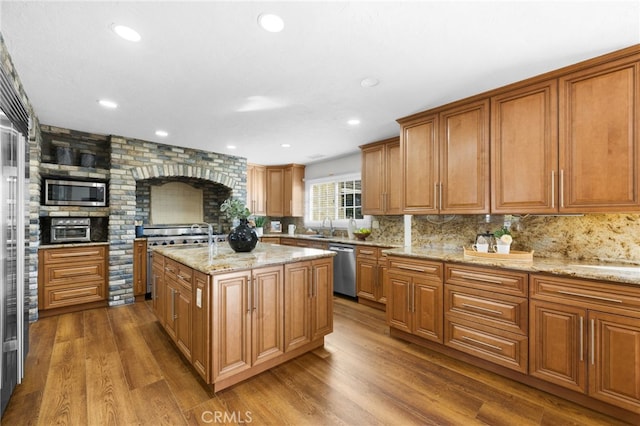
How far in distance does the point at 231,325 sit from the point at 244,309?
141mm

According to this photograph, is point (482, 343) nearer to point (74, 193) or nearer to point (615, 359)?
point (615, 359)

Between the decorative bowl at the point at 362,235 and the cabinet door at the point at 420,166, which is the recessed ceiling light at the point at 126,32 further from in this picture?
the decorative bowl at the point at 362,235

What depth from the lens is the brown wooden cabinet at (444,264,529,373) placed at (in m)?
2.17

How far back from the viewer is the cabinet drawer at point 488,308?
2168 millimetres

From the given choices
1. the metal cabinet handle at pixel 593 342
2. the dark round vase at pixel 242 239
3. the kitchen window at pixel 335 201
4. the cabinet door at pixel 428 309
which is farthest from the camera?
the kitchen window at pixel 335 201

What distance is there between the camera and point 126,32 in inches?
Answer: 69.4

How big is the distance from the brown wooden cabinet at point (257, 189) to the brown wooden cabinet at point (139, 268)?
7.04ft

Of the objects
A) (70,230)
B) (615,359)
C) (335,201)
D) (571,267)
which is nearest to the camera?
(615,359)

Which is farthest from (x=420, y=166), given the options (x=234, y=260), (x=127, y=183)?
(x=127, y=183)

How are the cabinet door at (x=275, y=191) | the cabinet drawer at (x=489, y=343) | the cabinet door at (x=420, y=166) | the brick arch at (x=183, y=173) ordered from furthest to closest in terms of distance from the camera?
the cabinet door at (x=275, y=191), the brick arch at (x=183, y=173), the cabinet door at (x=420, y=166), the cabinet drawer at (x=489, y=343)

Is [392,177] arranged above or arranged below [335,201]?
above

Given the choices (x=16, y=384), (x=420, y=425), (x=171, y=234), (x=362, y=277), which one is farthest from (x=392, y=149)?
(x=16, y=384)

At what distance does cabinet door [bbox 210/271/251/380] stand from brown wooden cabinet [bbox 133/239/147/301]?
2916 mm

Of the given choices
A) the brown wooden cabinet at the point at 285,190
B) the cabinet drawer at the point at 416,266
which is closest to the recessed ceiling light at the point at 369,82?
the cabinet drawer at the point at 416,266
